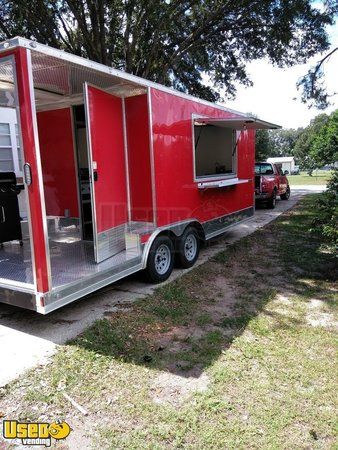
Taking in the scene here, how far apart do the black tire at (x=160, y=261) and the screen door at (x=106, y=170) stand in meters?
0.46

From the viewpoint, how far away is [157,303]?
4844mm

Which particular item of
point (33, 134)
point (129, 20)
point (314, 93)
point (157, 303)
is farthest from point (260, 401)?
point (314, 93)

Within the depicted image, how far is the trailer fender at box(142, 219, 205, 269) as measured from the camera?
207 inches

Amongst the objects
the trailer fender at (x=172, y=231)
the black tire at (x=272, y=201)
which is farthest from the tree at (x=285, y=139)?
the trailer fender at (x=172, y=231)

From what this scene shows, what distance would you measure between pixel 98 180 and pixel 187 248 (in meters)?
2.35

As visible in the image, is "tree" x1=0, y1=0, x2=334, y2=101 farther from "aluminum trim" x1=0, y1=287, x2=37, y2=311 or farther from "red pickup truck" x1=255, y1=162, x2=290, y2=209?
"aluminum trim" x1=0, y1=287, x2=37, y2=311

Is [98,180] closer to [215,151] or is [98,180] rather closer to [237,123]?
[237,123]

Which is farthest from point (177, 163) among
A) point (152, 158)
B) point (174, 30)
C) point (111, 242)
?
point (174, 30)

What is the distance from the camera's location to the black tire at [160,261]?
544 cm

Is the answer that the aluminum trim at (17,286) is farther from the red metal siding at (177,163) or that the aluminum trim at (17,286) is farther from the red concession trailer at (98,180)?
the red metal siding at (177,163)

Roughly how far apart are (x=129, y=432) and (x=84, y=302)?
249cm

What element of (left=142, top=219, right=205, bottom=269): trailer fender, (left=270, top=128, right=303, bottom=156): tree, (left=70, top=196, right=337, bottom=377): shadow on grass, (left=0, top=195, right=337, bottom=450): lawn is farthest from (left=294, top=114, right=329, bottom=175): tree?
(left=270, top=128, right=303, bottom=156): tree

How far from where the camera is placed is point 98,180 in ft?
15.5

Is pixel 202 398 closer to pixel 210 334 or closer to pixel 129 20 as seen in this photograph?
pixel 210 334
